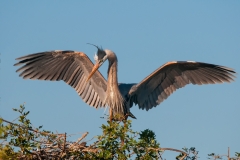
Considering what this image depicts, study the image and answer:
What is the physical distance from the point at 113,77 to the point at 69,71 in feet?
2.85

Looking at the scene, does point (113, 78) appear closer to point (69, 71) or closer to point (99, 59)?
point (99, 59)

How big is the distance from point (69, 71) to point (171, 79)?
1839 millimetres

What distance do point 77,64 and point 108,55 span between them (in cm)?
65

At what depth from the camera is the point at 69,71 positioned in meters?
10.4

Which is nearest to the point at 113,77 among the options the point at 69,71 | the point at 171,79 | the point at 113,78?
the point at 113,78

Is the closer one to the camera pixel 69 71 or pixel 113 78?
pixel 113 78

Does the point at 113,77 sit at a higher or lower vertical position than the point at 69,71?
lower

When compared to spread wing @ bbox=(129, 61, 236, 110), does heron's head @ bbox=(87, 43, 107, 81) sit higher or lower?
higher

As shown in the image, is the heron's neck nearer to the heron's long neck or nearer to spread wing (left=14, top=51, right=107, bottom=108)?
the heron's long neck

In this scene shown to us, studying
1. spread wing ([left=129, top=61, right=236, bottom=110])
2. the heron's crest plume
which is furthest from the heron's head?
spread wing ([left=129, top=61, right=236, bottom=110])

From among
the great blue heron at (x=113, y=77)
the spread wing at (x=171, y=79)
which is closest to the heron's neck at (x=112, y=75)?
the great blue heron at (x=113, y=77)

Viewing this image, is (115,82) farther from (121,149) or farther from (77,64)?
(121,149)

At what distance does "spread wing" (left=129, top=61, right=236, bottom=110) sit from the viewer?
10.2 metres

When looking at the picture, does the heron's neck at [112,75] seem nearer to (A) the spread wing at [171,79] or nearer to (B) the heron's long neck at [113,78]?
(B) the heron's long neck at [113,78]
